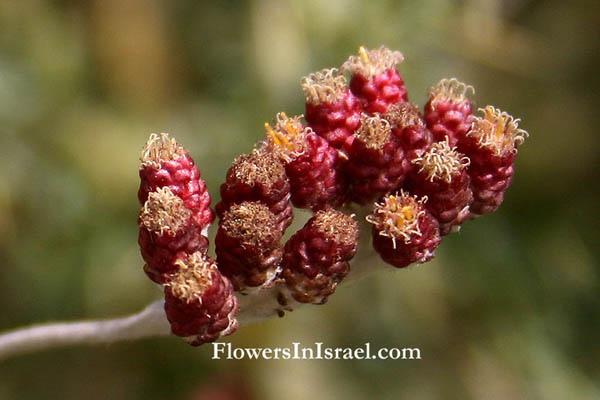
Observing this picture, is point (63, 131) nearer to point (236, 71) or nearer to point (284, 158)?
point (236, 71)

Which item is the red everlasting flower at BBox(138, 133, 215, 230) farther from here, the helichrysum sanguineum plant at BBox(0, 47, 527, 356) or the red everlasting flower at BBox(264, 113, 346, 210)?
the red everlasting flower at BBox(264, 113, 346, 210)

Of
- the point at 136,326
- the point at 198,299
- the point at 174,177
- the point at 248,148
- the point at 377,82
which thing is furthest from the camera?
the point at 248,148

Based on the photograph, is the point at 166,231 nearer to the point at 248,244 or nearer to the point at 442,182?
the point at 248,244

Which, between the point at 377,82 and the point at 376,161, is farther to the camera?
the point at 377,82

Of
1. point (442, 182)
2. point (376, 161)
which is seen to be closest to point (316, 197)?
point (376, 161)

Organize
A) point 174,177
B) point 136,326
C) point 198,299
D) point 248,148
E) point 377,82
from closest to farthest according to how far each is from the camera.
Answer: point 198,299
point 174,177
point 136,326
point 377,82
point 248,148

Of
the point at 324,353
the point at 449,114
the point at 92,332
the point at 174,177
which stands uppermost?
the point at 449,114

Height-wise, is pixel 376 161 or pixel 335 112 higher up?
pixel 335 112
